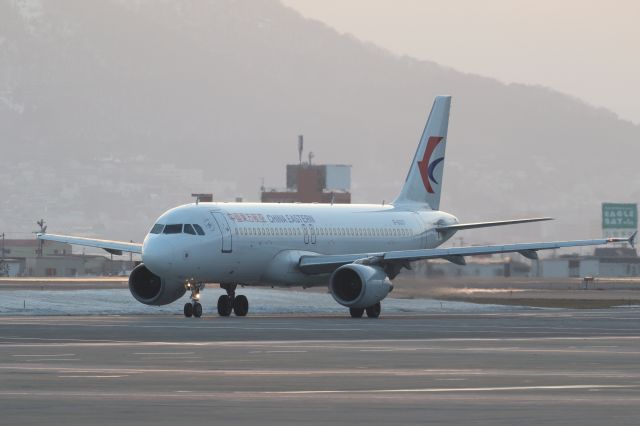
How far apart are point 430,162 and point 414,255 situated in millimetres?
15310

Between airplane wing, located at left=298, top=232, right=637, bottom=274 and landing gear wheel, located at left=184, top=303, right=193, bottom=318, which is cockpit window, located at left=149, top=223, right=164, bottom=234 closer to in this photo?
landing gear wheel, located at left=184, top=303, right=193, bottom=318

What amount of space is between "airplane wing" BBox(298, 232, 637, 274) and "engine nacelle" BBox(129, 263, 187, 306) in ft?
15.2

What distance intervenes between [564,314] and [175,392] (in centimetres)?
4191

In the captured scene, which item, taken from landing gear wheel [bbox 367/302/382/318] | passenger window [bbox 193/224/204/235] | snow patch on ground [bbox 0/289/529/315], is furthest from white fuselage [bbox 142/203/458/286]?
landing gear wheel [bbox 367/302/382/318]

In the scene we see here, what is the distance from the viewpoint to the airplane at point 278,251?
6500 cm

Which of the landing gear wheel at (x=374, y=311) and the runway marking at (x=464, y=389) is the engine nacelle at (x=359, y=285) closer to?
the landing gear wheel at (x=374, y=311)

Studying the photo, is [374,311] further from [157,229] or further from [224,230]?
[157,229]

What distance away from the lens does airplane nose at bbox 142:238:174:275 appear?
64.2 metres

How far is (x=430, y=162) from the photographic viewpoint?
81500 mm

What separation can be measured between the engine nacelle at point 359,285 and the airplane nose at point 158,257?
5.72 metres

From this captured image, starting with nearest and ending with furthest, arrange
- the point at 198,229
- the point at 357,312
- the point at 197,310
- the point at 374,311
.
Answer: the point at 197,310
the point at 198,229
the point at 357,312
the point at 374,311

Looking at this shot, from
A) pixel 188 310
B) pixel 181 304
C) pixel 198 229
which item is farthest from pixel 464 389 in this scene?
pixel 181 304

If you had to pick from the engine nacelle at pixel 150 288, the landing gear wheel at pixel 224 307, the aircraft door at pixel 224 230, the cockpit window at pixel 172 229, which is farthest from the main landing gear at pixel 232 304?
the cockpit window at pixel 172 229

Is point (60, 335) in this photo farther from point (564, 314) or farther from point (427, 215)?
point (427, 215)
